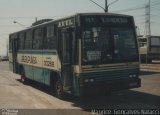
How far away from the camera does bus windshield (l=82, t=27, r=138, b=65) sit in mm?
12078

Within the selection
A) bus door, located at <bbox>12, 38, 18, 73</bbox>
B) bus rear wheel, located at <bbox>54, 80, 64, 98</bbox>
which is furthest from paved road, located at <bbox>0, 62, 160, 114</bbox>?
bus door, located at <bbox>12, 38, 18, 73</bbox>

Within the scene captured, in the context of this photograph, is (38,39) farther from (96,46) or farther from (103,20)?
(96,46)

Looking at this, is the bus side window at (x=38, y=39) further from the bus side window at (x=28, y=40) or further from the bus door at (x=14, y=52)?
the bus door at (x=14, y=52)

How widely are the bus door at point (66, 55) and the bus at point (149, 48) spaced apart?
24.8m

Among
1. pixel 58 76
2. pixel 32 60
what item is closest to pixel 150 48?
pixel 32 60

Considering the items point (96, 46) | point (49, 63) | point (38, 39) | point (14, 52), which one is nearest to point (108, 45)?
point (96, 46)

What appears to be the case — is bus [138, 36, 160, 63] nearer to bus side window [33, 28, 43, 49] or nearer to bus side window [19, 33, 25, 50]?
bus side window [19, 33, 25, 50]

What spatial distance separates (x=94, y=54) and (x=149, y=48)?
26.2 m

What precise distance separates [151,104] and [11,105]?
16.4 ft

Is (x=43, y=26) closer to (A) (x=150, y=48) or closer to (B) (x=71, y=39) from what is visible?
(B) (x=71, y=39)

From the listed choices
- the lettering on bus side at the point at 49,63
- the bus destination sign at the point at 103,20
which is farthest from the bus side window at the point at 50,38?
the bus destination sign at the point at 103,20

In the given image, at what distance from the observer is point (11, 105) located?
43.1 ft

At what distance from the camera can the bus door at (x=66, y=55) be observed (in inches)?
507

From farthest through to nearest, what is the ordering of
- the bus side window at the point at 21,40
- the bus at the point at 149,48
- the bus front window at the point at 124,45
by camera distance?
the bus at the point at 149,48 → the bus side window at the point at 21,40 → the bus front window at the point at 124,45
